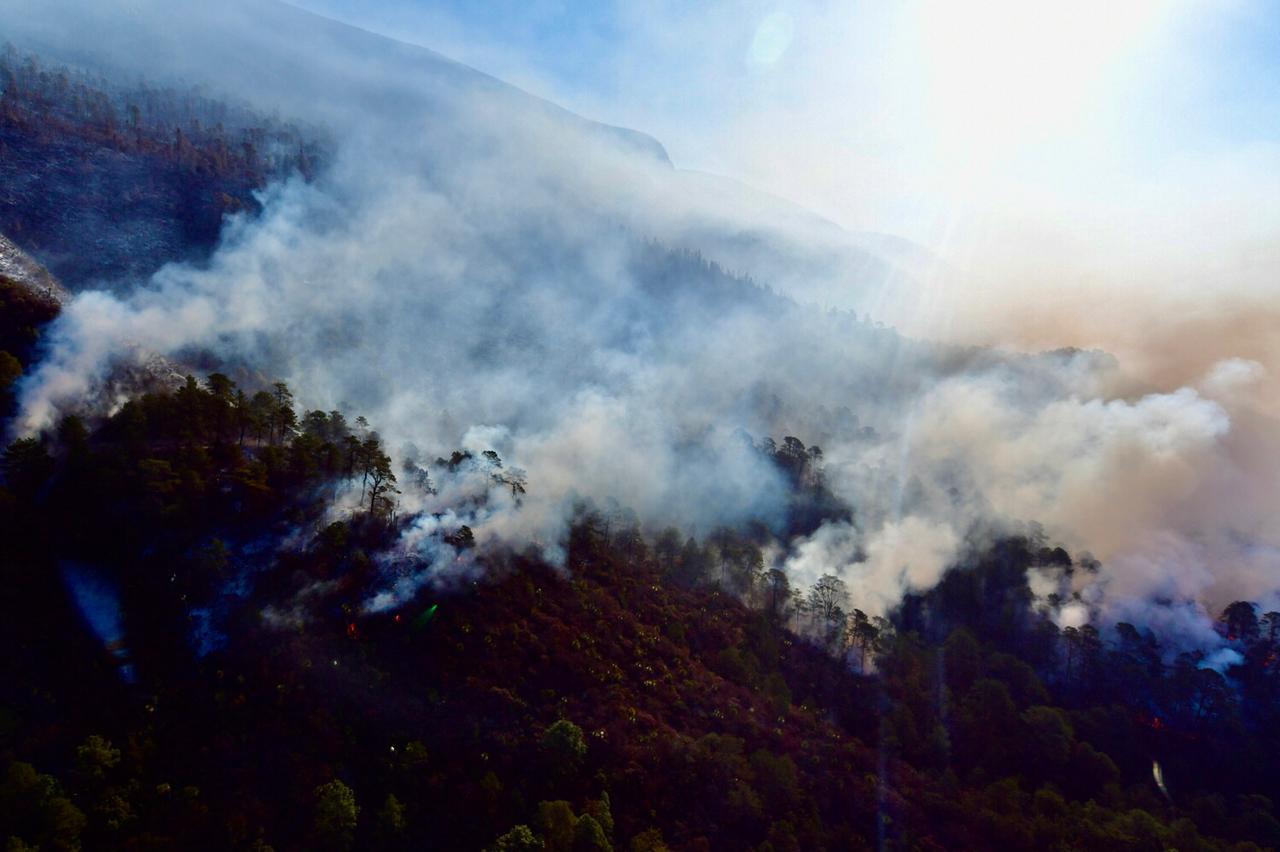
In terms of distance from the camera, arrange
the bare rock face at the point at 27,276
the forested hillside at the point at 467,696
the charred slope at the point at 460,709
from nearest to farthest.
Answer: the charred slope at the point at 460,709 < the forested hillside at the point at 467,696 < the bare rock face at the point at 27,276

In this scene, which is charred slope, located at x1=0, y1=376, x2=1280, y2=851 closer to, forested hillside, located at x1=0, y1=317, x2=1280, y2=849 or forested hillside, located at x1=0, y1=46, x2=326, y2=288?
forested hillside, located at x1=0, y1=317, x2=1280, y2=849

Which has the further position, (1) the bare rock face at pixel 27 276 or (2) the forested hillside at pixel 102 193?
(2) the forested hillside at pixel 102 193

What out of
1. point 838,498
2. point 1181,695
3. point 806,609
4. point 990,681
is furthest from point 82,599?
point 1181,695

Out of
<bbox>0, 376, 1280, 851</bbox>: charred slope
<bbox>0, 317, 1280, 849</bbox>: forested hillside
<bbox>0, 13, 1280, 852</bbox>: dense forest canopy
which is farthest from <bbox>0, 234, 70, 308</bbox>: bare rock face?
<bbox>0, 376, 1280, 851</bbox>: charred slope

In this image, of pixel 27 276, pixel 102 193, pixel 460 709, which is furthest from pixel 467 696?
pixel 102 193

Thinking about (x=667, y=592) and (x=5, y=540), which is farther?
(x=667, y=592)

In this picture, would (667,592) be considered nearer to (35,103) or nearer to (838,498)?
(838,498)

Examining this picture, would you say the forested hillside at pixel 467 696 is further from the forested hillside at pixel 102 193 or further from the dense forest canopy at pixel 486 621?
the forested hillside at pixel 102 193

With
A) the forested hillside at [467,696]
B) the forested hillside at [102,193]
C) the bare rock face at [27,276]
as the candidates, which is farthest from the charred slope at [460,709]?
the forested hillside at [102,193]
